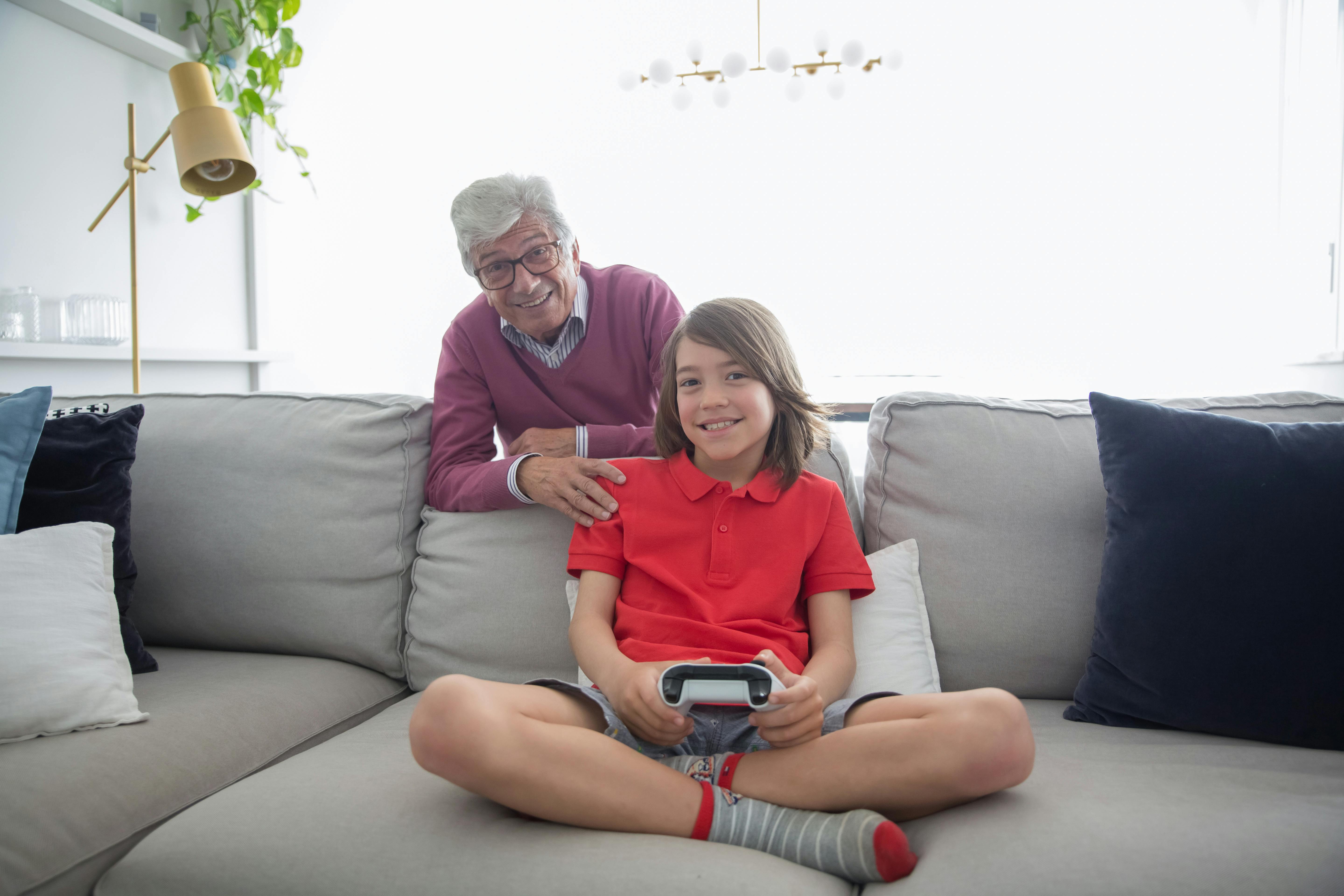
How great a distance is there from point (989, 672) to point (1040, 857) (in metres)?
0.55

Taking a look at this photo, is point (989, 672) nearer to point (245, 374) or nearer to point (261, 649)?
point (261, 649)

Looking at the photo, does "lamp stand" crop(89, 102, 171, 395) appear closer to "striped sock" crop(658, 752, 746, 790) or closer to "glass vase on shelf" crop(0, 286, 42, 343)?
"glass vase on shelf" crop(0, 286, 42, 343)

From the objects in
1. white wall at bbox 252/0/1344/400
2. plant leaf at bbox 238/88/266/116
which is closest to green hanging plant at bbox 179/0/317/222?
plant leaf at bbox 238/88/266/116

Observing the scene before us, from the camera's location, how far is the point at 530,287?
1651 mm

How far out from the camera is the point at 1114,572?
121cm

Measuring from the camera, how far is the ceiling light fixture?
121 inches

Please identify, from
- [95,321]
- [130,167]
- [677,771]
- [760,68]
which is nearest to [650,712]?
[677,771]

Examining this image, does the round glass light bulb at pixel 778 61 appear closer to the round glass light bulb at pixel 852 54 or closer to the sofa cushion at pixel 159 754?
the round glass light bulb at pixel 852 54

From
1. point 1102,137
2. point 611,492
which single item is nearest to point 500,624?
point 611,492

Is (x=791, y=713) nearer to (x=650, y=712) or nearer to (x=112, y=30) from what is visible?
(x=650, y=712)

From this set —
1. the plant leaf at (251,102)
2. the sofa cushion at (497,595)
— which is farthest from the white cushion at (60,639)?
the plant leaf at (251,102)

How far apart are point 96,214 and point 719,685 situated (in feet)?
9.29

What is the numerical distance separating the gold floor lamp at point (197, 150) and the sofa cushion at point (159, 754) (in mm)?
1266

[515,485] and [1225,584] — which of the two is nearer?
[1225,584]
